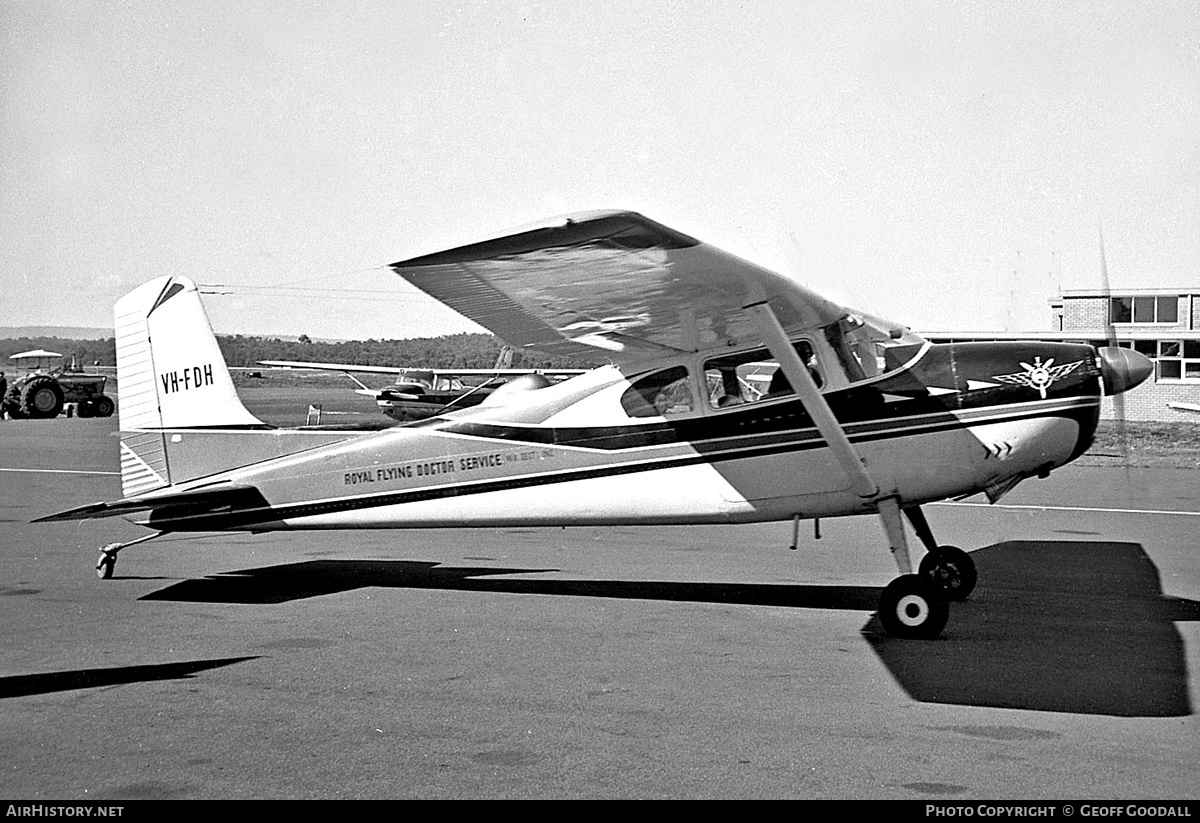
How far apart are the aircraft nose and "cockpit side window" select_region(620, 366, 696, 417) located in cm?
291

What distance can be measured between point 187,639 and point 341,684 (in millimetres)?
1634

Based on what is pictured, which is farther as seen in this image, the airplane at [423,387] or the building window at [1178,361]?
the building window at [1178,361]

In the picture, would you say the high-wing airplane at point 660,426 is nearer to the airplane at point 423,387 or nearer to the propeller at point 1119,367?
the propeller at point 1119,367

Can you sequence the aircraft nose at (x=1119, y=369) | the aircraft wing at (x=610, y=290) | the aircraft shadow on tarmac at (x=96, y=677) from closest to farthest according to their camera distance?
the aircraft wing at (x=610, y=290) < the aircraft shadow on tarmac at (x=96, y=677) < the aircraft nose at (x=1119, y=369)

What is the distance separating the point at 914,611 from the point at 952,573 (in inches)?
59.7

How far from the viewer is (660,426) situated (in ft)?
27.9

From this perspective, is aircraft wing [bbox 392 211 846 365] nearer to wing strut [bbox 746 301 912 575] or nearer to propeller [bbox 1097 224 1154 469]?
wing strut [bbox 746 301 912 575]

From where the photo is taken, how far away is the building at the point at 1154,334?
39.9 meters

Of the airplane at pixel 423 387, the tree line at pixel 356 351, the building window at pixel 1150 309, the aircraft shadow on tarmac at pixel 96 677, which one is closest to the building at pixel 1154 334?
the building window at pixel 1150 309

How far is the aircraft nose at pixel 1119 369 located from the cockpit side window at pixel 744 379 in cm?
204

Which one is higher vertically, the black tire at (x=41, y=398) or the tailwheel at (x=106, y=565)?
the black tire at (x=41, y=398)

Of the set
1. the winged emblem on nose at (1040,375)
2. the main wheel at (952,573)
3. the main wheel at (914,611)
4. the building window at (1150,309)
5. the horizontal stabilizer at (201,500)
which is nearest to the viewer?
the main wheel at (914,611)

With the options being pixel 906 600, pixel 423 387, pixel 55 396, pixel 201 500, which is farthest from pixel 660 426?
pixel 55 396

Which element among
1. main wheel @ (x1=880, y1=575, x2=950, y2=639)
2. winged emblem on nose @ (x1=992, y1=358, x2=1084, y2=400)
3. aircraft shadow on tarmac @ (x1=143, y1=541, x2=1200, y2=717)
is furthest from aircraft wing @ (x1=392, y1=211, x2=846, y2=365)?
aircraft shadow on tarmac @ (x1=143, y1=541, x2=1200, y2=717)
